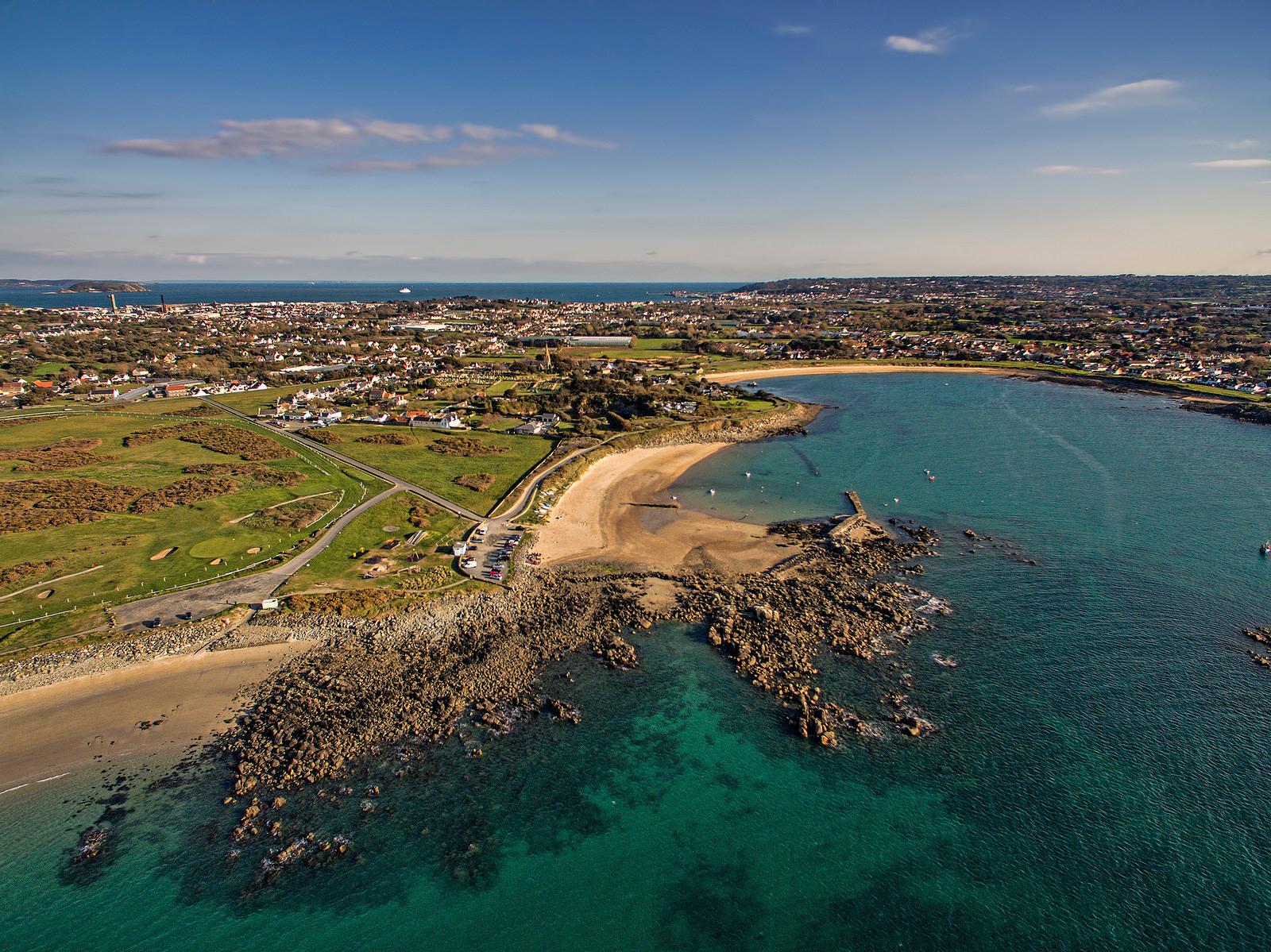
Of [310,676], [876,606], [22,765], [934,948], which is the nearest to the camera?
[934,948]

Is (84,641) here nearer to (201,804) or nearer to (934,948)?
(201,804)

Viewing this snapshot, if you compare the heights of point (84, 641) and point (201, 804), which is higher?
point (84, 641)

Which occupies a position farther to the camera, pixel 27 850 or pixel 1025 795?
pixel 1025 795

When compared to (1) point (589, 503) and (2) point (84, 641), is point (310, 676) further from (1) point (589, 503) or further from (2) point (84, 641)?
(1) point (589, 503)

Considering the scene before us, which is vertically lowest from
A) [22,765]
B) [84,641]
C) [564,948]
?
[564,948]

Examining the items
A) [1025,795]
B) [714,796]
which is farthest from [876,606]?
[714,796]

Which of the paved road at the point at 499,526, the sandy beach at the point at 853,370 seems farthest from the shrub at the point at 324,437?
the sandy beach at the point at 853,370

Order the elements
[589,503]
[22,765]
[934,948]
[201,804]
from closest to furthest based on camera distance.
Answer: [934,948], [201,804], [22,765], [589,503]
